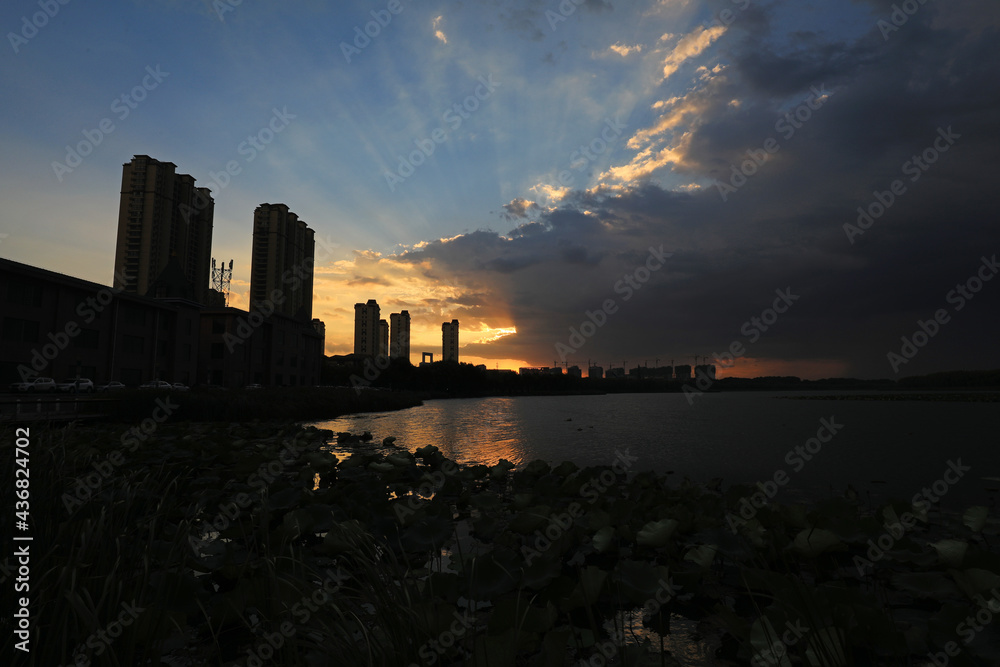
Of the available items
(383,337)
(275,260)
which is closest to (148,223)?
(275,260)

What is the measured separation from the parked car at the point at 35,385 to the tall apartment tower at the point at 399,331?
329 ft

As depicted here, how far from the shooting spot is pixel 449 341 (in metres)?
149

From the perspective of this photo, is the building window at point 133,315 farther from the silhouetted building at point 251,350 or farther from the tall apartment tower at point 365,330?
the tall apartment tower at point 365,330

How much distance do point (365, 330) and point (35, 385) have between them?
3732 inches

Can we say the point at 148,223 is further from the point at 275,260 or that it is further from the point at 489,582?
the point at 489,582

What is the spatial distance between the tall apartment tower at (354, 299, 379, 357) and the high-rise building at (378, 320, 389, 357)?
2103 mm

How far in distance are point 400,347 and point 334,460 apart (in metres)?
125

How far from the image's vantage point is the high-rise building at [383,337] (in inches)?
4943

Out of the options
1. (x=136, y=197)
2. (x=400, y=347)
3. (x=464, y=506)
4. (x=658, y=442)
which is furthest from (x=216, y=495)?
(x=400, y=347)

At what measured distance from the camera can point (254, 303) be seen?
80938mm

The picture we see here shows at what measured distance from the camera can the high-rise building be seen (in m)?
126

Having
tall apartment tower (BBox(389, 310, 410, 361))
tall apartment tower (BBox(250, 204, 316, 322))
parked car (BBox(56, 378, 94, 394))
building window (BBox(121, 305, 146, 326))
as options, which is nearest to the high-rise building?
tall apartment tower (BBox(389, 310, 410, 361))

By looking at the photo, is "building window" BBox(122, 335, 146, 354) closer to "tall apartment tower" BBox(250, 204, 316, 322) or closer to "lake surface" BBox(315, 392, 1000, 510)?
"lake surface" BBox(315, 392, 1000, 510)

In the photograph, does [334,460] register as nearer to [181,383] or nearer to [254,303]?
[181,383]
